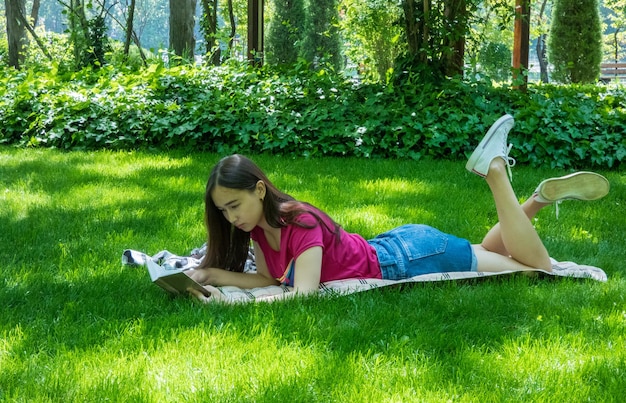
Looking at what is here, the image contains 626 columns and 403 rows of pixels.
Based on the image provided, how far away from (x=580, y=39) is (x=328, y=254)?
47.6 feet

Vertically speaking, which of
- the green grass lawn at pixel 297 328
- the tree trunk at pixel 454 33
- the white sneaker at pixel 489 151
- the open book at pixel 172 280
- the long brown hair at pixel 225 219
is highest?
the tree trunk at pixel 454 33

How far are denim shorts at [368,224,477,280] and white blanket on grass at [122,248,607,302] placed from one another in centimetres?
9

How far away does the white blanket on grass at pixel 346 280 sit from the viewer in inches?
135

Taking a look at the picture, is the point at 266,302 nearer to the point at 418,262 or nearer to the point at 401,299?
the point at 401,299

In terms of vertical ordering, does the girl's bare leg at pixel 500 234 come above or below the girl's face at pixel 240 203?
below

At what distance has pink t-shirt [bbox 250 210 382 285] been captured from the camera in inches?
133

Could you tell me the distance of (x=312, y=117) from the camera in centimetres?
775

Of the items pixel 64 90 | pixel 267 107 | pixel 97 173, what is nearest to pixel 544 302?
pixel 97 173

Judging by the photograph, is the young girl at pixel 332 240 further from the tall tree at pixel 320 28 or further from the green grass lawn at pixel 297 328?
the tall tree at pixel 320 28

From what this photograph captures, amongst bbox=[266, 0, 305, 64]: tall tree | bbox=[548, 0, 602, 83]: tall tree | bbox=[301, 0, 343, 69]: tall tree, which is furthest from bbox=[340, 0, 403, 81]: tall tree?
bbox=[266, 0, 305, 64]: tall tree

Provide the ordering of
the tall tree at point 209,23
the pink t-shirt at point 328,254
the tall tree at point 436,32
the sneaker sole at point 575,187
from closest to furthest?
the pink t-shirt at point 328,254
the sneaker sole at point 575,187
the tall tree at point 436,32
the tall tree at point 209,23

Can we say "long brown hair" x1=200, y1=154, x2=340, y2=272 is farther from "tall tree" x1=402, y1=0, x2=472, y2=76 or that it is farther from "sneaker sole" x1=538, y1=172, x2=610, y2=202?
"tall tree" x1=402, y1=0, x2=472, y2=76

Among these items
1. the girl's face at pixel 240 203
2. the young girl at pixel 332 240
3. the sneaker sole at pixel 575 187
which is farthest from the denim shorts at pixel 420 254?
the girl's face at pixel 240 203

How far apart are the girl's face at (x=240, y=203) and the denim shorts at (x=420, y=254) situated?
2.37 feet
